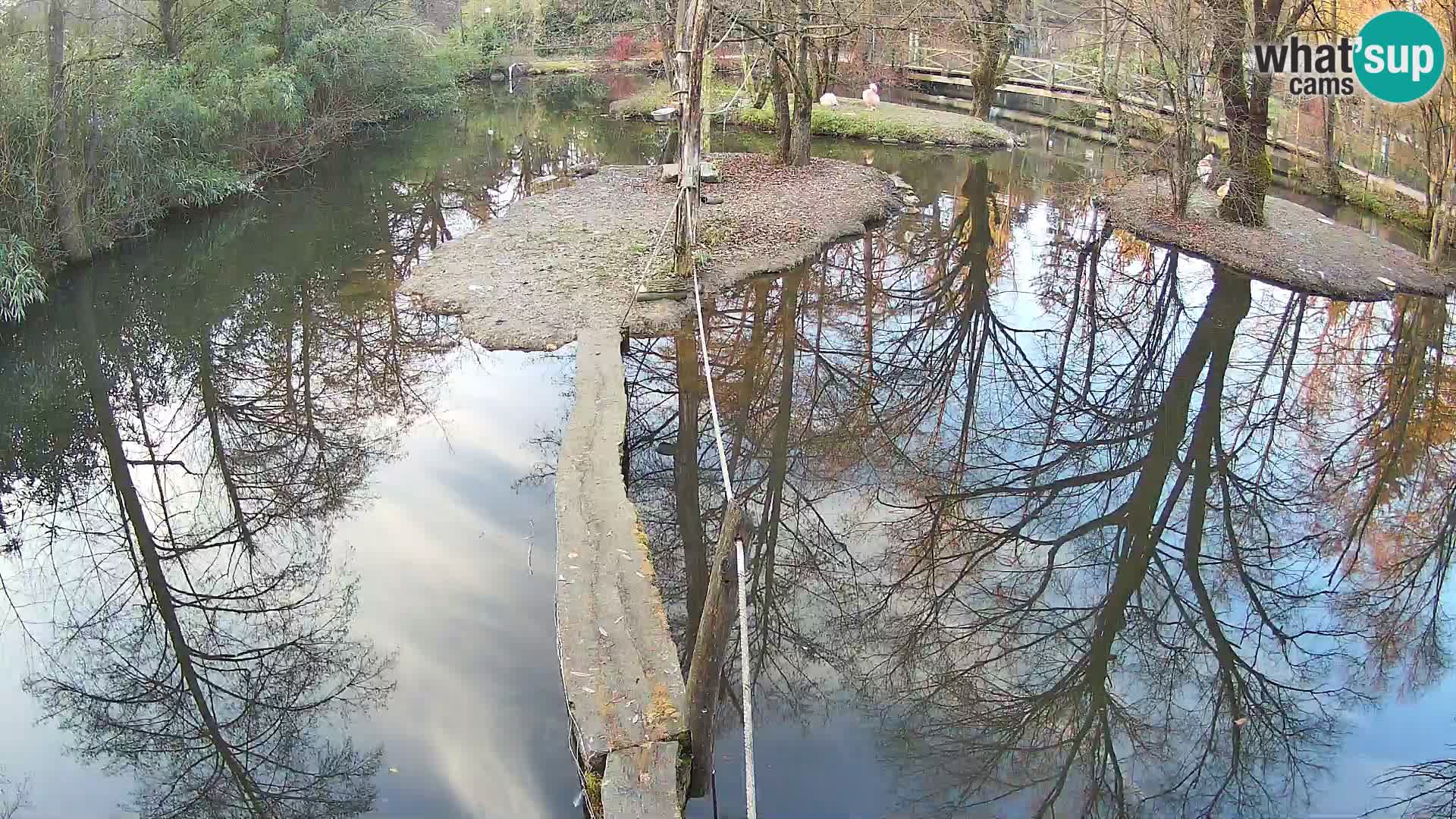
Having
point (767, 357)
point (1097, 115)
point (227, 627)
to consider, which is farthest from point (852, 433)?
point (1097, 115)

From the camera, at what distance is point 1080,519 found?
817 centimetres

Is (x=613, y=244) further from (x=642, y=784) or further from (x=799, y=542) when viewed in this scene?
(x=642, y=784)

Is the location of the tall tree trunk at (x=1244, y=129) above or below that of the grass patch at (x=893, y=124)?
below

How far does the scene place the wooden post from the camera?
16.3 ft

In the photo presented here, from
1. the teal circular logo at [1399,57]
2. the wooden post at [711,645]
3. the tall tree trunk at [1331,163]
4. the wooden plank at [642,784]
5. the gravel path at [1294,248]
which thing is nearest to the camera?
the wooden plank at [642,784]

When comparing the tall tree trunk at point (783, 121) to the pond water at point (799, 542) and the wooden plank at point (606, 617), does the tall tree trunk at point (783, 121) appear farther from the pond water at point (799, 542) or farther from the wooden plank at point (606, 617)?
the wooden plank at point (606, 617)

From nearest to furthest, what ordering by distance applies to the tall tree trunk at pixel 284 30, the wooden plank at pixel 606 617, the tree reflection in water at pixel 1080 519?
the wooden plank at pixel 606 617
the tree reflection in water at pixel 1080 519
the tall tree trunk at pixel 284 30

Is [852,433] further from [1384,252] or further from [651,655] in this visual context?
[1384,252]

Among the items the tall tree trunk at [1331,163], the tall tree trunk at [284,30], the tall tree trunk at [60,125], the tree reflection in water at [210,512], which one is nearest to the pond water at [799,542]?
the tree reflection in water at [210,512]

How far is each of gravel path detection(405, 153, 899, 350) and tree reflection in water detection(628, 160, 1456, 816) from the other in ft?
2.70

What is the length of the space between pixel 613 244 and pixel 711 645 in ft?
32.4

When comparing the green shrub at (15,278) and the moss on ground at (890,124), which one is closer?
the green shrub at (15,278)

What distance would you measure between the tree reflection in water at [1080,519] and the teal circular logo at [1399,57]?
11.1 ft

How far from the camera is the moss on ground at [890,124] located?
2503cm
